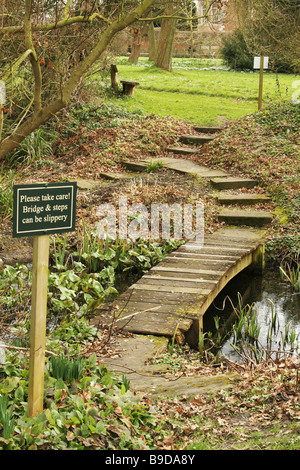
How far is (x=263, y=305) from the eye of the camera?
271 inches

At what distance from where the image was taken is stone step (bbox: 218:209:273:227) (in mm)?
8705

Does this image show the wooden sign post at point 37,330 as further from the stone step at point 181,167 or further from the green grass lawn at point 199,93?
the green grass lawn at point 199,93

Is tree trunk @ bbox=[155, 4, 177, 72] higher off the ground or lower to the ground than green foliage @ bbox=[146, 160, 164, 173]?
higher

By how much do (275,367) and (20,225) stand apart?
2.27m

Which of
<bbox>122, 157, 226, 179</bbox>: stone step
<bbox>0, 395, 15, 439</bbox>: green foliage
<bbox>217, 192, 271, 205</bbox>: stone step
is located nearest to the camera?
<bbox>0, 395, 15, 439</bbox>: green foliage

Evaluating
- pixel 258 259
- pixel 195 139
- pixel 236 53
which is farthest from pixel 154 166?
pixel 236 53

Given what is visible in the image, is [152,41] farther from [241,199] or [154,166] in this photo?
[241,199]

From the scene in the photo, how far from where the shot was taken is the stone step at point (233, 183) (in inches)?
392

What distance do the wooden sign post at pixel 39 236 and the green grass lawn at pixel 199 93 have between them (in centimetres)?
1134

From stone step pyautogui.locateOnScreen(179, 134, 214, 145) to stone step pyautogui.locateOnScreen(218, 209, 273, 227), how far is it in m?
4.29

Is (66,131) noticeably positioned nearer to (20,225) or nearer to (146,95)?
(146,95)

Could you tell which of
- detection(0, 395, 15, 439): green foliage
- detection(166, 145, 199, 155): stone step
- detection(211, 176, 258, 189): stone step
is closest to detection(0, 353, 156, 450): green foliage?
detection(0, 395, 15, 439): green foliage

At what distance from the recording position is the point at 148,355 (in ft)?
15.0

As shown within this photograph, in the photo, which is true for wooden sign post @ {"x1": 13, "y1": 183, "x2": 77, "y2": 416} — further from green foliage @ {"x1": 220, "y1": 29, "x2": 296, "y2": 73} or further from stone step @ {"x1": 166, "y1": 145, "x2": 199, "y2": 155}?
green foliage @ {"x1": 220, "y1": 29, "x2": 296, "y2": 73}
